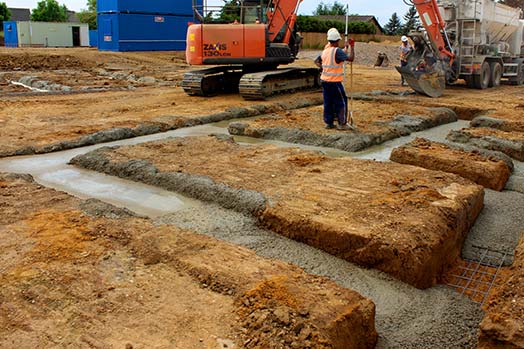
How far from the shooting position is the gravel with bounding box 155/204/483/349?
3523mm

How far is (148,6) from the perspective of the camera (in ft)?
99.7

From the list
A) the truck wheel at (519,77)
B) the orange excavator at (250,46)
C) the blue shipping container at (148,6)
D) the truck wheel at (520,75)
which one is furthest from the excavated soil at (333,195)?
the blue shipping container at (148,6)

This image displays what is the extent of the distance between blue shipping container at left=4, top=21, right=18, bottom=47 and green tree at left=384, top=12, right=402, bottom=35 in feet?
162

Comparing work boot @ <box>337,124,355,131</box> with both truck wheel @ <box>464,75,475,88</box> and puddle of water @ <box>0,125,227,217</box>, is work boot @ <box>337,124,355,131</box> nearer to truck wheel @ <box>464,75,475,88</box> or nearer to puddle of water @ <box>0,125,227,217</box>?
puddle of water @ <box>0,125,227,217</box>

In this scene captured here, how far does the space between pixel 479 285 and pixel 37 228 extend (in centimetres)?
390

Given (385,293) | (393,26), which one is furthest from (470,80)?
(393,26)

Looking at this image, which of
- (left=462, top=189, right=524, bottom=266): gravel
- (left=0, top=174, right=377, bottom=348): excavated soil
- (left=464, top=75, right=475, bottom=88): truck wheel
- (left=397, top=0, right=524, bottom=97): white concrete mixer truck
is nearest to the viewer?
(left=0, top=174, right=377, bottom=348): excavated soil

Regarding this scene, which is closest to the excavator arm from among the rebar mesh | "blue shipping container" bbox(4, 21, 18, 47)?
the rebar mesh

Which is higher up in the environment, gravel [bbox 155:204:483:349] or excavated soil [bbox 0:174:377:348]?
excavated soil [bbox 0:174:377:348]

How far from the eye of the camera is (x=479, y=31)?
16.4 metres

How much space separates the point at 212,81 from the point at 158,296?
12234 mm

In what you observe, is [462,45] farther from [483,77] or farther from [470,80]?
[483,77]

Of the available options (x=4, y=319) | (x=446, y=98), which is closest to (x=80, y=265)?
(x=4, y=319)

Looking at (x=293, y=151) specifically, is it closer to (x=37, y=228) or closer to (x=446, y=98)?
(x=37, y=228)
